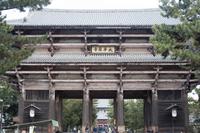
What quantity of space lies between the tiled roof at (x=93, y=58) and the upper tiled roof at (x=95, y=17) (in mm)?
2848

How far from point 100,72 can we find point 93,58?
1.36 meters

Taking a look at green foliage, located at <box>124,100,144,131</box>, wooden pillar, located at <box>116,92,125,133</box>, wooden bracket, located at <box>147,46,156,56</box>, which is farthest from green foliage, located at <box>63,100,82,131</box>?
wooden bracket, located at <box>147,46,156,56</box>

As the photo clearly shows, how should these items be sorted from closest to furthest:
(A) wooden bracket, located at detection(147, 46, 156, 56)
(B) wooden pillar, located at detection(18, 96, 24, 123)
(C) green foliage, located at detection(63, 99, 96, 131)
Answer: (B) wooden pillar, located at detection(18, 96, 24, 123) → (A) wooden bracket, located at detection(147, 46, 156, 56) → (C) green foliage, located at detection(63, 99, 96, 131)

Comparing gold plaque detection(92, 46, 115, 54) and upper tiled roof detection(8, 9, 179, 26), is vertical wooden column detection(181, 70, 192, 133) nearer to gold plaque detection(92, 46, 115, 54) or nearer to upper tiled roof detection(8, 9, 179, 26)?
upper tiled roof detection(8, 9, 179, 26)

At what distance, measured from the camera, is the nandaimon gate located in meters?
34.8

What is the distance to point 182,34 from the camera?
2216 centimetres

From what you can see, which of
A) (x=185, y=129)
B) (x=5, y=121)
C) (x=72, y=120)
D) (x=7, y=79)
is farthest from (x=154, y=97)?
(x=72, y=120)

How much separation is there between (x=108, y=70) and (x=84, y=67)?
84.7 inches

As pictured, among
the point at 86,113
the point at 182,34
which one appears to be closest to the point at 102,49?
the point at 86,113

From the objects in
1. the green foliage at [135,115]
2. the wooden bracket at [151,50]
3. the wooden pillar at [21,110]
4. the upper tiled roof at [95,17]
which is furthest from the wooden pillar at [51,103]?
the green foliage at [135,115]

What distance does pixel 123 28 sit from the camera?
3591cm

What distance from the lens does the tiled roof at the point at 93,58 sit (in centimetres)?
3469

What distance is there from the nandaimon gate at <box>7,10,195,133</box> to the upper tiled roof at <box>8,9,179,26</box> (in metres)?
1.57

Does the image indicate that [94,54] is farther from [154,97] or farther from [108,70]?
[154,97]
